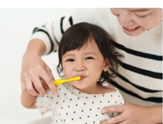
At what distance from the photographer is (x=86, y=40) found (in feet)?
2.41

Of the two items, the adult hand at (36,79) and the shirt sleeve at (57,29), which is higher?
the shirt sleeve at (57,29)

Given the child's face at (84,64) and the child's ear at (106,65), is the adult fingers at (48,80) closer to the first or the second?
the child's face at (84,64)

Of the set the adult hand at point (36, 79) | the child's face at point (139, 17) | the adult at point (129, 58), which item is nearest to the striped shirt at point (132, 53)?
the adult at point (129, 58)

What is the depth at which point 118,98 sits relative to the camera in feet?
2.55

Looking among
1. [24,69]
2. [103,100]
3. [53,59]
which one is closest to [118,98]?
[103,100]

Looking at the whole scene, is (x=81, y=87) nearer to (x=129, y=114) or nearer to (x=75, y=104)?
(x=75, y=104)

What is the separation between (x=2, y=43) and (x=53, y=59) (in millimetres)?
239

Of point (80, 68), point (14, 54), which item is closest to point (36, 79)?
point (80, 68)

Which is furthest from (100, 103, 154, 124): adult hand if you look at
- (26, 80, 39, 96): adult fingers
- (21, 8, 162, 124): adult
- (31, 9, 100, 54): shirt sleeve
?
(31, 9, 100, 54): shirt sleeve

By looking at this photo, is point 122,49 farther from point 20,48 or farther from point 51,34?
point 20,48

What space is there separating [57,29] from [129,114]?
0.43 meters

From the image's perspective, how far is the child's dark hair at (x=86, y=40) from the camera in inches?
28.9

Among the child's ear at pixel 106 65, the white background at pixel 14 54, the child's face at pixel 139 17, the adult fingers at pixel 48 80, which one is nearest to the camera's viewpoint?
the child's face at pixel 139 17

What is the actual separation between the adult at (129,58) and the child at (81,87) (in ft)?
0.13
